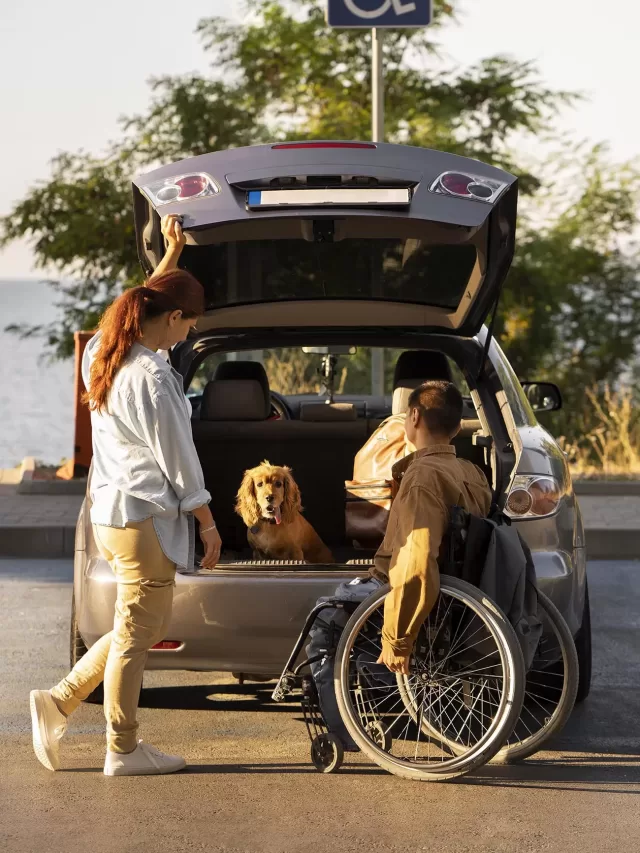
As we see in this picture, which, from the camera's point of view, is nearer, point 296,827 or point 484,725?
point 296,827

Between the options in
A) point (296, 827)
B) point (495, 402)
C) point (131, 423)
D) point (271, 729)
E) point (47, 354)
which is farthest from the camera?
point (47, 354)

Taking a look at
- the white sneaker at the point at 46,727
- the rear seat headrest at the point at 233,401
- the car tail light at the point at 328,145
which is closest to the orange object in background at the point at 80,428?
the rear seat headrest at the point at 233,401

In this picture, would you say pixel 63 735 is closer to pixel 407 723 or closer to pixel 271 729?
pixel 271 729

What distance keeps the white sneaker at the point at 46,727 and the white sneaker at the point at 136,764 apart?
0.19 meters

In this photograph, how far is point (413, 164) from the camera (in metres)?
5.58

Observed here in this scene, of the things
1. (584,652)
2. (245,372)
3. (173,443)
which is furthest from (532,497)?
(245,372)

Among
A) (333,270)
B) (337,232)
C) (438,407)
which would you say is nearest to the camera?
(438,407)

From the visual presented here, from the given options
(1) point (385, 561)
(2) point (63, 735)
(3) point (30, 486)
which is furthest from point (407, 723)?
(3) point (30, 486)

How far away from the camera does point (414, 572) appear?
5129 millimetres

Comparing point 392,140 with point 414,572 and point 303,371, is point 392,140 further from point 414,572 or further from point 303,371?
point 414,572

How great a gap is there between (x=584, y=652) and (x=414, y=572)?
5.01 ft

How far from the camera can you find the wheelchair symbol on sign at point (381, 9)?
13.0 metres

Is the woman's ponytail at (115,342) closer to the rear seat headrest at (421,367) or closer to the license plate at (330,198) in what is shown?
the license plate at (330,198)

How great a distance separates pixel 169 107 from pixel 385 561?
1428 cm
